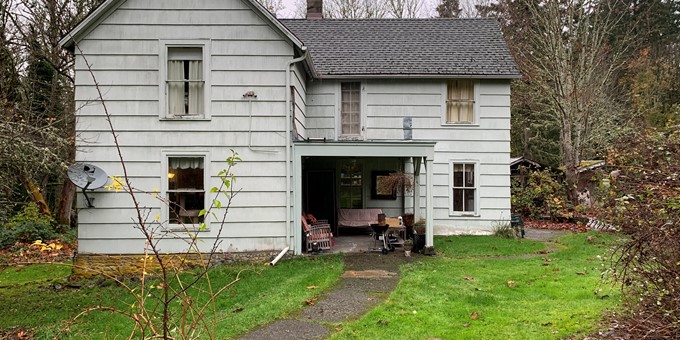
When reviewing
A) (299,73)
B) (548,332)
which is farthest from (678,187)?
(299,73)

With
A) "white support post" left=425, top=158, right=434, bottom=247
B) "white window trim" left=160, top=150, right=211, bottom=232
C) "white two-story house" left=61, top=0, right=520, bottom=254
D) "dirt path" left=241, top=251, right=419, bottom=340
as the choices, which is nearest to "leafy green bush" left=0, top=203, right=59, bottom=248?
"white two-story house" left=61, top=0, right=520, bottom=254

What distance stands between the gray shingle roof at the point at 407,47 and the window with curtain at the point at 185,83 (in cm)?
409

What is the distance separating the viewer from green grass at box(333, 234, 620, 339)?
620cm

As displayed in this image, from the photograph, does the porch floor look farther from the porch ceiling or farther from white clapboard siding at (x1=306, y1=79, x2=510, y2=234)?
the porch ceiling

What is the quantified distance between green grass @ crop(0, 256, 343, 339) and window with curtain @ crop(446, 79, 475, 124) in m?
6.31

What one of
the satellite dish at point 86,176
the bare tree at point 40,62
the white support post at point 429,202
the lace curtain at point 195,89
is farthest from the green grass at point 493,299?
the bare tree at point 40,62

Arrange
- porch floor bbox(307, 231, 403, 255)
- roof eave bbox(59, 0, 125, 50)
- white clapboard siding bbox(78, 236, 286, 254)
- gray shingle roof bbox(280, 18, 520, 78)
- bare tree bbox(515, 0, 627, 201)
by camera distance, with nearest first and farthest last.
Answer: roof eave bbox(59, 0, 125, 50), white clapboard siding bbox(78, 236, 286, 254), porch floor bbox(307, 231, 403, 255), gray shingle roof bbox(280, 18, 520, 78), bare tree bbox(515, 0, 627, 201)

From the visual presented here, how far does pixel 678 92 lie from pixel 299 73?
26.1 meters

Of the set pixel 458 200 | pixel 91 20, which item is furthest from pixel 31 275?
pixel 458 200

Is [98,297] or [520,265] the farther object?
[520,265]

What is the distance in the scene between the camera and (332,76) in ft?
48.3

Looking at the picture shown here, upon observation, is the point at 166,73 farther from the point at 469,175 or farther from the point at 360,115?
the point at 469,175

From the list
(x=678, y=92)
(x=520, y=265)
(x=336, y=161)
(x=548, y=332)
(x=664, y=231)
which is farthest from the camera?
(x=678, y=92)

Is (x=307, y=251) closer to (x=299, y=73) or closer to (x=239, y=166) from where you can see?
(x=239, y=166)
